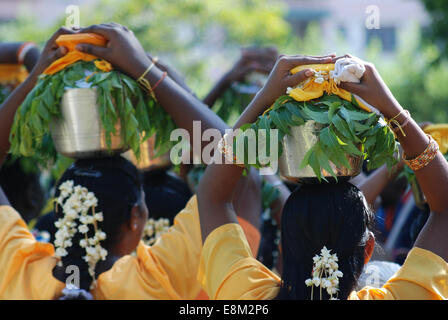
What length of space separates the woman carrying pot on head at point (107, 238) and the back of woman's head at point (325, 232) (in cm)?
68

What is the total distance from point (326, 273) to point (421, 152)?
52 centimetres

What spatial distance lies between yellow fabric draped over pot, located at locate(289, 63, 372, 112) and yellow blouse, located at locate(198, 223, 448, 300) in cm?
56

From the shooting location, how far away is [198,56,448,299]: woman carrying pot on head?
6.59 ft

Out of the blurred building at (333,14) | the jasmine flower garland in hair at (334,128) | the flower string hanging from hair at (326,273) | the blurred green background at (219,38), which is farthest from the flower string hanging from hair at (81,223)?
the blurred building at (333,14)

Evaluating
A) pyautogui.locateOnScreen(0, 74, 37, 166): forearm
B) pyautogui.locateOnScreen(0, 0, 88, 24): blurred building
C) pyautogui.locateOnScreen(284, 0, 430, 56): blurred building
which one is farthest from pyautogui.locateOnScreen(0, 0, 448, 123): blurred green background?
pyautogui.locateOnScreen(0, 74, 37, 166): forearm

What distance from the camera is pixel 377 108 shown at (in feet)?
6.56

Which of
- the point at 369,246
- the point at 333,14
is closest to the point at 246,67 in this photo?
the point at 369,246

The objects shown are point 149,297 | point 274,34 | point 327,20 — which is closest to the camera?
point 149,297

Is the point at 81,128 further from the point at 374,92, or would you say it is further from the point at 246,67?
the point at 246,67

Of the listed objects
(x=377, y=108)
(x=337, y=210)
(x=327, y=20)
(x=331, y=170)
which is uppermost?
(x=377, y=108)

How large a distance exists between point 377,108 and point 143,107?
1159 millimetres

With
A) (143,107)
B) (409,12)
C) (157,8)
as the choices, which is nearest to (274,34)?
(157,8)
